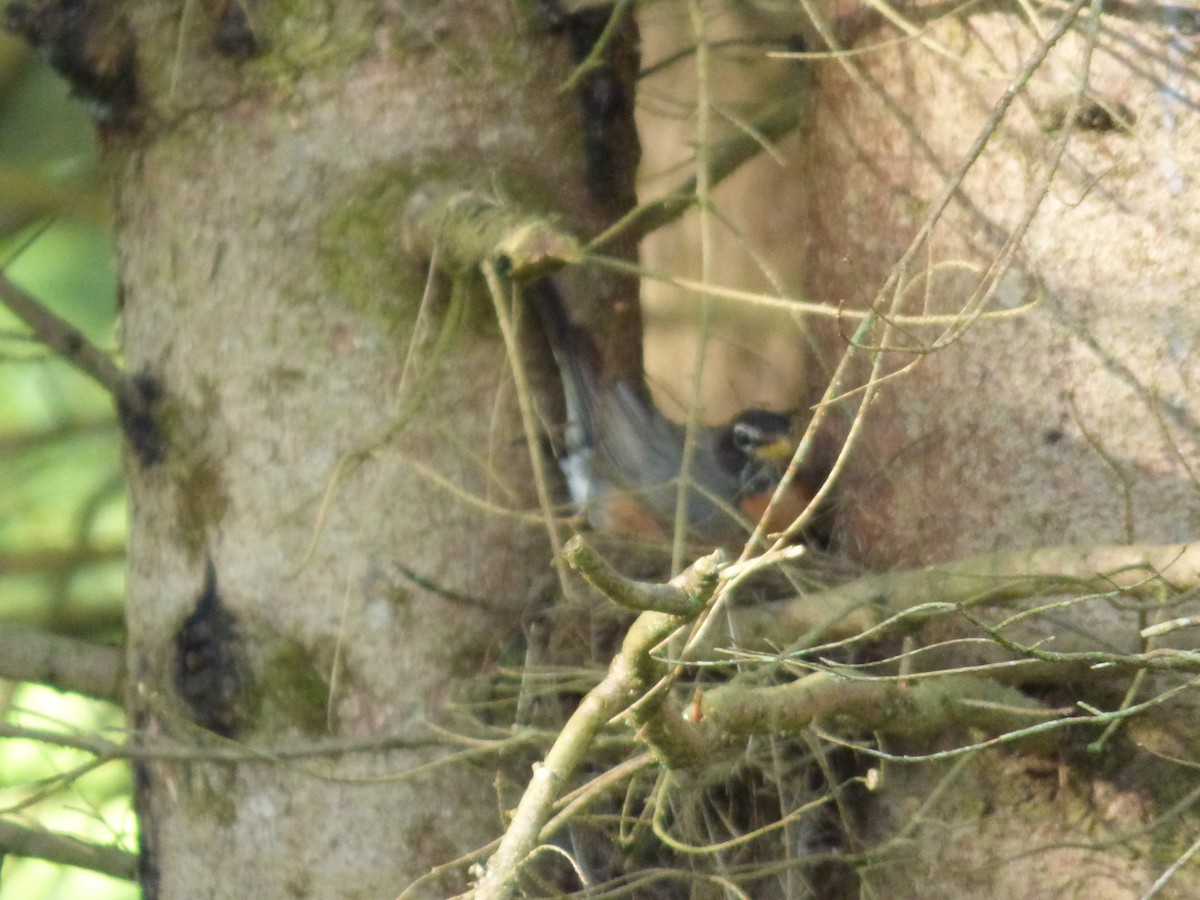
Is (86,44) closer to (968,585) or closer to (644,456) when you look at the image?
(644,456)

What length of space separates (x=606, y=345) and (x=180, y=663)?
91 cm

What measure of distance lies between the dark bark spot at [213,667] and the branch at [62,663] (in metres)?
0.27

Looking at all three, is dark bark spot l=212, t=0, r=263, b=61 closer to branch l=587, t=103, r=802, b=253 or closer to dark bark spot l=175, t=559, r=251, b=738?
branch l=587, t=103, r=802, b=253

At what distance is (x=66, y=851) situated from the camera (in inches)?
93.4

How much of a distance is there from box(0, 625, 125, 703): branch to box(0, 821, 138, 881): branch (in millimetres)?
259

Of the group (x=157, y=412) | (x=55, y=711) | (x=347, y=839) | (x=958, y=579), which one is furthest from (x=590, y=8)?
(x=55, y=711)

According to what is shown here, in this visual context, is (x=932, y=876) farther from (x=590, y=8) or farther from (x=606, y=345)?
(x=590, y=8)

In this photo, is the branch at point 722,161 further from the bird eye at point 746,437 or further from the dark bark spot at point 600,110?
the bird eye at point 746,437

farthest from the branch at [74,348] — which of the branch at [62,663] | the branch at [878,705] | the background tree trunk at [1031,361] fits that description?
the branch at [878,705]

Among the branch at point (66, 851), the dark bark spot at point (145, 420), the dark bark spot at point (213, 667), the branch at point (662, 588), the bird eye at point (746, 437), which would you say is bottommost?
the branch at point (66, 851)

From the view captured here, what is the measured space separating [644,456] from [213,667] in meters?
1.07

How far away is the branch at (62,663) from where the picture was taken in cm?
243

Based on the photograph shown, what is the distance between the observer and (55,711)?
11.8 ft

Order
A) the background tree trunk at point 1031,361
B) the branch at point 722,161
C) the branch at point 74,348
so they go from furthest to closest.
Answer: the branch at point 722,161
the branch at point 74,348
the background tree trunk at point 1031,361
